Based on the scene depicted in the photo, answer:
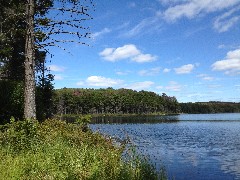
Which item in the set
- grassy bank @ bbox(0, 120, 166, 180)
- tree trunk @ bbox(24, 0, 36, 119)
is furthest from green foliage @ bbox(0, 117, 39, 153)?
tree trunk @ bbox(24, 0, 36, 119)

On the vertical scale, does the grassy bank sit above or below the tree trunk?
below

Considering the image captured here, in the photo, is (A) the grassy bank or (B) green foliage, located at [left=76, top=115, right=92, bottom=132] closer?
(A) the grassy bank

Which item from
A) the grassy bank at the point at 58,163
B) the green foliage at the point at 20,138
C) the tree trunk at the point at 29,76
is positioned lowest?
the grassy bank at the point at 58,163

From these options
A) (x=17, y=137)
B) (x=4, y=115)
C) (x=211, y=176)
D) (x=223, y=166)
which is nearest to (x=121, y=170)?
(x=17, y=137)

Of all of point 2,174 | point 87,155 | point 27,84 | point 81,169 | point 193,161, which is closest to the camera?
point 2,174

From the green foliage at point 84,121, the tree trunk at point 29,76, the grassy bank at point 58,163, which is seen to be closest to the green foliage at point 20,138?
the grassy bank at point 58,163

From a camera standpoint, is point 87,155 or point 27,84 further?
point 27,84

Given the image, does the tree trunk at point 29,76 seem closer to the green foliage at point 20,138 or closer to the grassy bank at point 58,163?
the green foliage at point 20,138

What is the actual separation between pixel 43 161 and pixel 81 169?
5.96 feet

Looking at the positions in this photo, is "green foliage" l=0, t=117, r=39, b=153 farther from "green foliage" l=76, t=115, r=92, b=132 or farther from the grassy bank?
"green foliage" l=76, t=115, r=92, b=132

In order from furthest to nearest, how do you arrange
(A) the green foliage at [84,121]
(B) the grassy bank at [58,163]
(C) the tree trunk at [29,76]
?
1. (A) the green foliage at [84,121]
2. (C) the tree trunk at [29,76]
3. (B) the grassy bank at [58,163]

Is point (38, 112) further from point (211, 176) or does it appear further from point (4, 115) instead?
point (211, 176)

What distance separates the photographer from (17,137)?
13680 mm

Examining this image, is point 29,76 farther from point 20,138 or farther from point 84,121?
point 20,138
